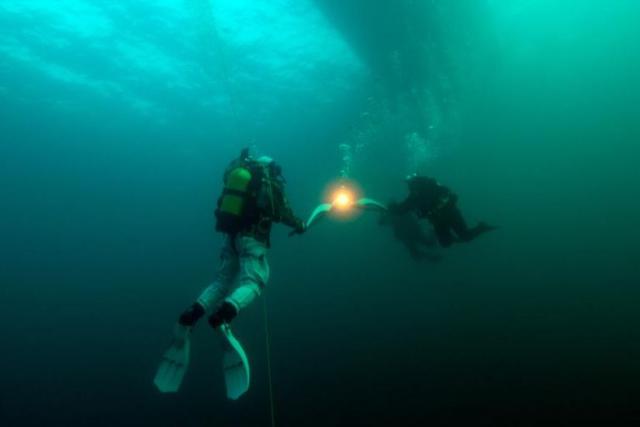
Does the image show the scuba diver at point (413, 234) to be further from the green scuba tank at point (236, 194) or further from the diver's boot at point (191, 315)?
the diver's boot at point (191, 315)

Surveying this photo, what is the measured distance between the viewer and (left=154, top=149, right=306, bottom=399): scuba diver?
16.3 ft

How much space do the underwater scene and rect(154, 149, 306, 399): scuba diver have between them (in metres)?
0.03

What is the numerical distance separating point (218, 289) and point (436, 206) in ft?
20.6

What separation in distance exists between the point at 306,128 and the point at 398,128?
23.5 ft

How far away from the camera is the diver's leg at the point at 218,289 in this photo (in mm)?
5188

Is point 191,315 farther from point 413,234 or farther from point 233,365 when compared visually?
point 413,234

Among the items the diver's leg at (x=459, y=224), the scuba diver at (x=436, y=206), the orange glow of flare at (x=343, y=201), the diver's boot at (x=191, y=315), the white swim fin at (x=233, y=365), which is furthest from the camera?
the diver's leg at (x=459, y=224)

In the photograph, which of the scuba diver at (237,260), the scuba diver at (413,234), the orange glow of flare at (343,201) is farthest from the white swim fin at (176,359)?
the scuba diver at (413,234)

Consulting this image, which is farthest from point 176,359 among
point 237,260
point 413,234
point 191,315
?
point 413,234

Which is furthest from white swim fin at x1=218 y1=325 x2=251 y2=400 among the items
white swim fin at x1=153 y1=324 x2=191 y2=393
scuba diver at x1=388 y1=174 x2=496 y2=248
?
scuba diver at x1=388 y1=174 x2=496 y2=248

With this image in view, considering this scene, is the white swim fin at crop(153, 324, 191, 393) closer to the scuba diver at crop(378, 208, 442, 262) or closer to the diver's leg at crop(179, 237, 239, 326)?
the diver's leg at crop(179, 237, 239, 326)

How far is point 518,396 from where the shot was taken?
38.3 ft

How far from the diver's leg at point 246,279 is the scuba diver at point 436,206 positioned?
5416 mm

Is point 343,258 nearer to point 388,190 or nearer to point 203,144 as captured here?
point 388,190
